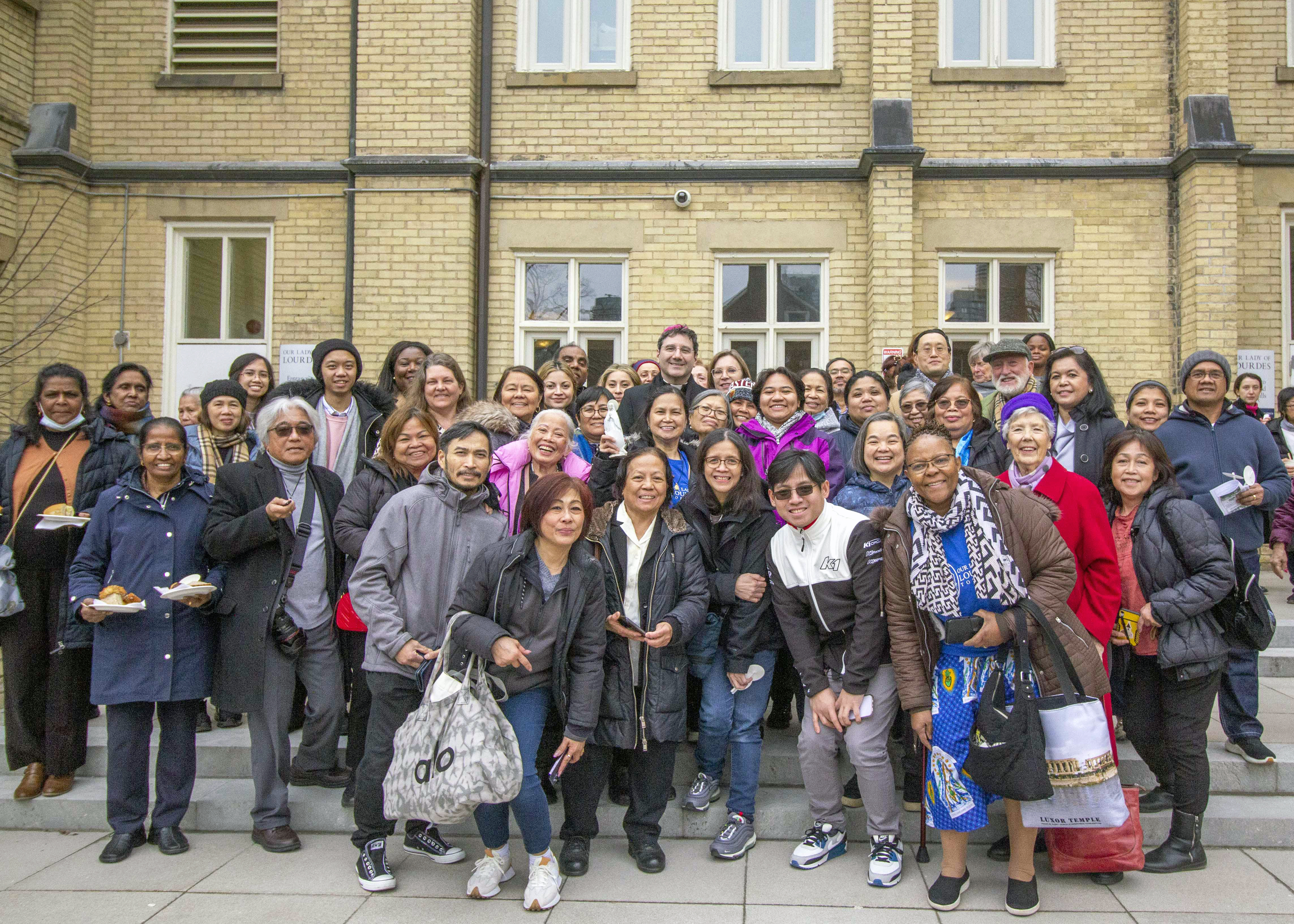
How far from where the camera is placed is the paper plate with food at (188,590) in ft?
12.7

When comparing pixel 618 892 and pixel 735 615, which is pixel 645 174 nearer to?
pixel 735 615

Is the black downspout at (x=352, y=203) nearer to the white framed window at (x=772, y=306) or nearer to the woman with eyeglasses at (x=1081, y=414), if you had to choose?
the white framed window at (x=772, y=306)

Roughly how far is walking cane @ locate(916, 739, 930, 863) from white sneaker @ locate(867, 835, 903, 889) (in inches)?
4.5

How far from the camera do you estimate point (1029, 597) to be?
140 inches

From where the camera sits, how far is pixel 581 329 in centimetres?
920

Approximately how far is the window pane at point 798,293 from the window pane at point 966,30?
108 inches

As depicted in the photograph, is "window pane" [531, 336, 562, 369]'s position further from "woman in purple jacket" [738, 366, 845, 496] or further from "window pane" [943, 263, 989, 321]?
"woman in purple jacket" [738, 366, 845, 496]

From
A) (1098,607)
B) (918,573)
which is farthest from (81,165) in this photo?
(1098,607)

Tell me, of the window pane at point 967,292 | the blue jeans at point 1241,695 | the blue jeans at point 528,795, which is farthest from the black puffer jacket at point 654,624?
the window pane at point 967,292

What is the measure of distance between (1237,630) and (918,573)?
173 cm

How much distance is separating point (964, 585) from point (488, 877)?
2.39 m

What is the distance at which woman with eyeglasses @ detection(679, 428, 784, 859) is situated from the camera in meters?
4.08

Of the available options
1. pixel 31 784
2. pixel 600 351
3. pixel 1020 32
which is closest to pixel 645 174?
pixel 600 351

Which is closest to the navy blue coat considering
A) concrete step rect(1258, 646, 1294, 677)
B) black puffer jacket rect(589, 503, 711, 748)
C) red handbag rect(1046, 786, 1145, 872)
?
black puffer jacket rect(589, 503, 711, 748)
